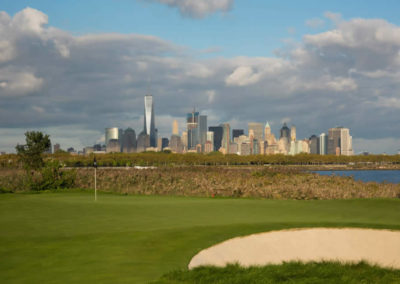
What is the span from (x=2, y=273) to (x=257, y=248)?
199 inches

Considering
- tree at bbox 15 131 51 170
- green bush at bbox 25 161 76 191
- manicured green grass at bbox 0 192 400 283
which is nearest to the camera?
manicured green grass at bbox 0 192 400 283

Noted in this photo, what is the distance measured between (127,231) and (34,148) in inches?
1247

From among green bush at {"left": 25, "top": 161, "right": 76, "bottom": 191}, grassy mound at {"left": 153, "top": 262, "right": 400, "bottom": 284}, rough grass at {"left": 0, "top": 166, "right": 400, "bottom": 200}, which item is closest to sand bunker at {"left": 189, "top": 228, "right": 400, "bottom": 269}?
grassy mound at {"left": 153, "top": 262, "right": 400, "bottom": 284}

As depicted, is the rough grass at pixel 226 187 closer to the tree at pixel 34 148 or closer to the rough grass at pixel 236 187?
the rough grass at pixel 236 187

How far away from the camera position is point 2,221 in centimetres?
1316

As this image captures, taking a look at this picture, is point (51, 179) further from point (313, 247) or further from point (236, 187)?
point (313, 247)

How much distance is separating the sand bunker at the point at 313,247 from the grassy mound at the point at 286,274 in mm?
1064

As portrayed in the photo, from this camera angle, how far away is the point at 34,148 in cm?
4044

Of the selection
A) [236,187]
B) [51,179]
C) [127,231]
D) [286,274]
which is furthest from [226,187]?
[286,274]

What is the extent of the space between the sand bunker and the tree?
105ft

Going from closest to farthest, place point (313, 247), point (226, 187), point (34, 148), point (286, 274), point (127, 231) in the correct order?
point (286, 274)
point (313, 247)
point (127, 231)
point (226, 187)
point (34, 148)

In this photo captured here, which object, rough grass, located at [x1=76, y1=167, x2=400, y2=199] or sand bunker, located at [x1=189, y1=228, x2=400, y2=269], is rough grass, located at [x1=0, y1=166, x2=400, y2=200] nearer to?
rough grass, located at [x1=76, y1=167, x2=400, y2=199]

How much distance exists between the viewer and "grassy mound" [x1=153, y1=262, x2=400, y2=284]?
7.36 metres

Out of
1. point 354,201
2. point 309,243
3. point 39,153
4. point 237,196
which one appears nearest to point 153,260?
point 309,243
